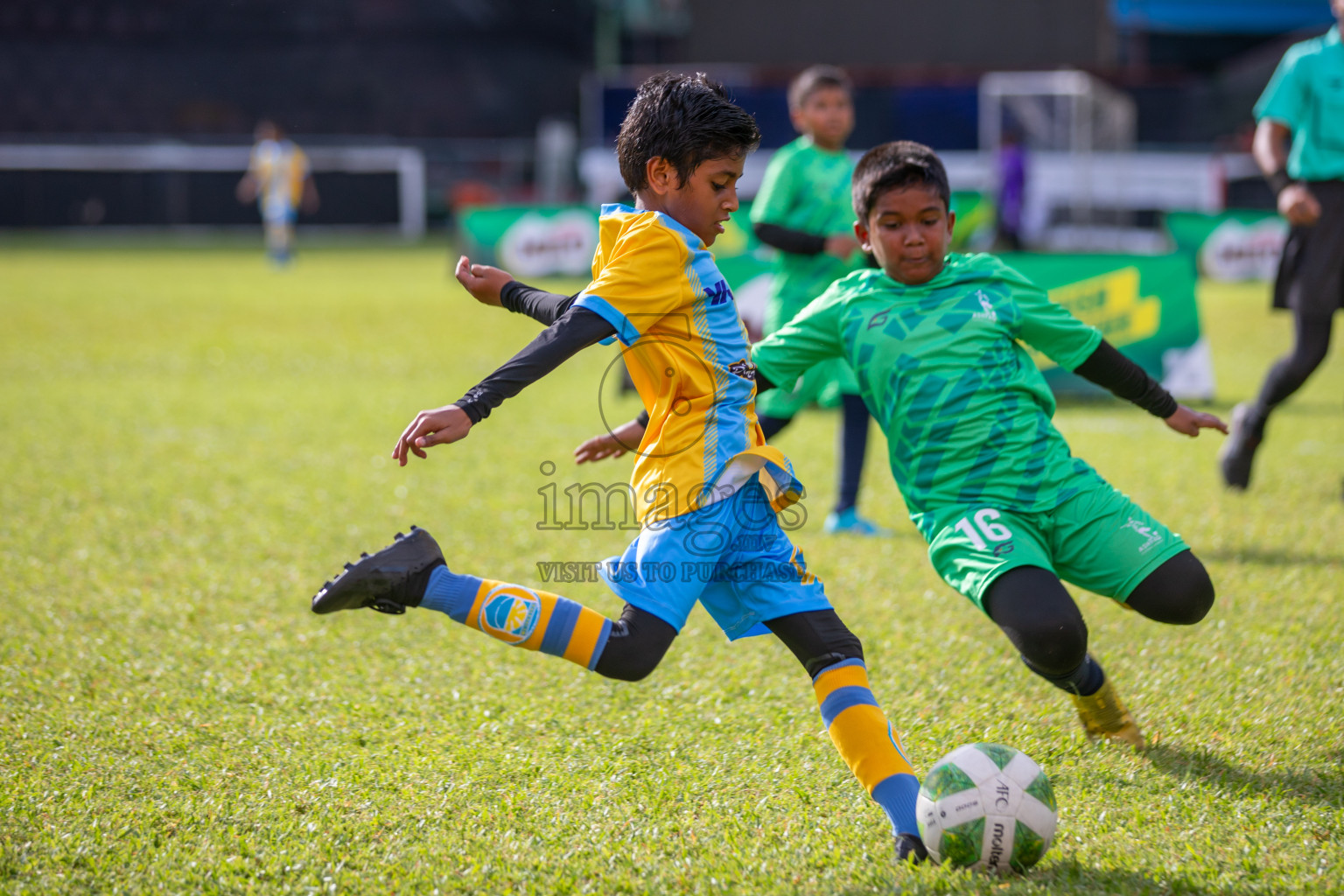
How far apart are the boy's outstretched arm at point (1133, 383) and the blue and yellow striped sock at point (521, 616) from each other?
4.69ft

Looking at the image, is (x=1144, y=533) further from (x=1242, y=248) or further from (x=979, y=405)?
(x=1242, y=248)

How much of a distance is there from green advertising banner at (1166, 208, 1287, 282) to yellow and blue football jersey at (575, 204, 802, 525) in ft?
42.6

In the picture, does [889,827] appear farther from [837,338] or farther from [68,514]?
[68,514]

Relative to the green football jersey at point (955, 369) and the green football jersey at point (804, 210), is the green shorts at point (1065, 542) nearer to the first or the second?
the green football jersey at point (955, 369)

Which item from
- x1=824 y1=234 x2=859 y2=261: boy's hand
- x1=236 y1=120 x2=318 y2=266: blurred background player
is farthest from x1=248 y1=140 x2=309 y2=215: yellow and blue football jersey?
x1=824 y1=234 x2=859 y2=261: boy's hand

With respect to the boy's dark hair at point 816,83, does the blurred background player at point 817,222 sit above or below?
below

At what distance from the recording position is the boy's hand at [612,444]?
287 centimetres

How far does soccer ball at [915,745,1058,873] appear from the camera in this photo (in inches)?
90.5

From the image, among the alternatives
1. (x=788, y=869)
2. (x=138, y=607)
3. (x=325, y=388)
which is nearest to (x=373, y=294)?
(x=325, y=388)

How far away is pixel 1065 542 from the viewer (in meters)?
2.88

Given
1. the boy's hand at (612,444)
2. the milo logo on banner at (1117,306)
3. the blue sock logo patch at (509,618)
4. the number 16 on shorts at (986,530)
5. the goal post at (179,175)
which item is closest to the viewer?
the blue sock logo patch at (509,618)

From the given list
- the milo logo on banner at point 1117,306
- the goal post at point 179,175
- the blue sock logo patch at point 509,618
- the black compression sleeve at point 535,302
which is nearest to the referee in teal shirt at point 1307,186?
the milo logo on banner at point 1117,306

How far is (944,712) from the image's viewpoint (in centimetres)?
316

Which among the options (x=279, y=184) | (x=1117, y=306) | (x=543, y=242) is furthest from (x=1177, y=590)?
(x=279, y=184)
